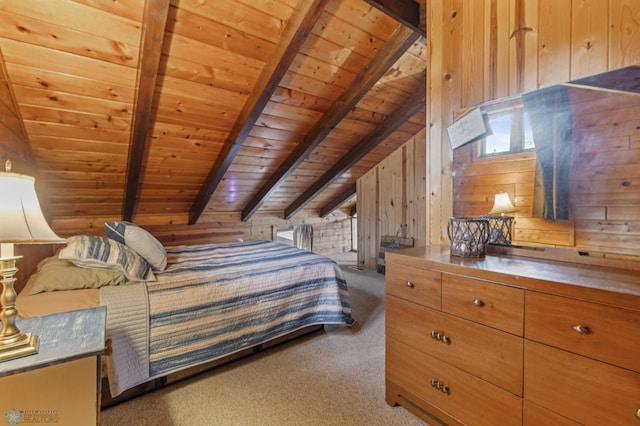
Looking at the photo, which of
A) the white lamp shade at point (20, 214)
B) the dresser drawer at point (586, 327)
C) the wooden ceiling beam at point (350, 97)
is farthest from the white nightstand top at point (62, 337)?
the wooden ceiling beam at point (350, 97)

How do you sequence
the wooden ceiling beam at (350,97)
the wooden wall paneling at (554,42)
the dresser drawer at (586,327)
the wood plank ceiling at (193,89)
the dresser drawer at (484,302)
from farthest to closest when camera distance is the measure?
the wooden ceiling beam at (350,97)
the wood plank ceiling at (193,89)
the wooden wall paneling at (554,42)
the dresser drawer at (484,302)
the dresser drawer at (586,327)

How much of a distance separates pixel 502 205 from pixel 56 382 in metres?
2.04

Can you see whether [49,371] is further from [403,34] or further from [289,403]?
[403,34]

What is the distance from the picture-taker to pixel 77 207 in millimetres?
3559

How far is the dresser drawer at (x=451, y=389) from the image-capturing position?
1181 mm

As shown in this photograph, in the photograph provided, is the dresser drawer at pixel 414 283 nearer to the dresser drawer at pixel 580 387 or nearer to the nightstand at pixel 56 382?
the dresser drawer at pixel 580 387

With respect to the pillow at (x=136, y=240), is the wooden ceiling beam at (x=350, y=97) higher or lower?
higher

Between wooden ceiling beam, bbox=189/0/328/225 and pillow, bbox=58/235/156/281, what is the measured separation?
5.17ft

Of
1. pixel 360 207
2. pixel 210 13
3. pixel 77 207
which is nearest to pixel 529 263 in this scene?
pixel 210 13

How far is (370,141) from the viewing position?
4.05 metres

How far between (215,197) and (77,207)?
63.7 inches

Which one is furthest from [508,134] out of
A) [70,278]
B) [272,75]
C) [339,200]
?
[339,200]

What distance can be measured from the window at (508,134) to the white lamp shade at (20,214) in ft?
6.37

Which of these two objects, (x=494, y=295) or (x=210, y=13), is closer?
(x=494, y=295)
